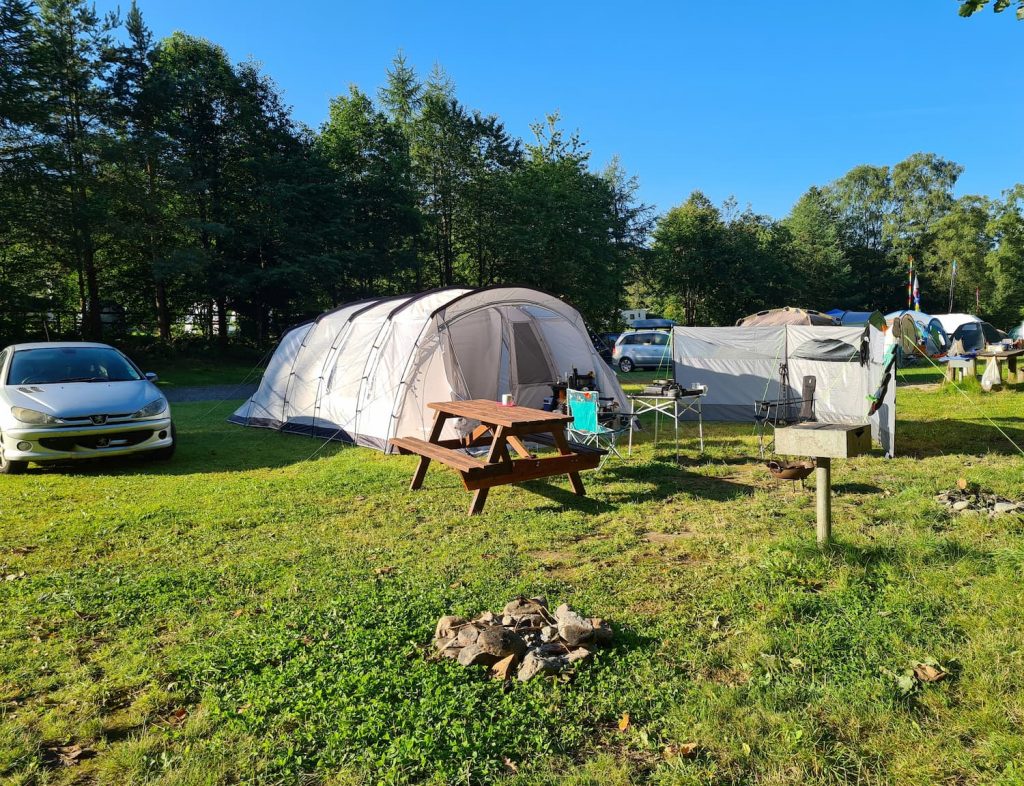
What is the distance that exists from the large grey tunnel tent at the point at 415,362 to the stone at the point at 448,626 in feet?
17.8

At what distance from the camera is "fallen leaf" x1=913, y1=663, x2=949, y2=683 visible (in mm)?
2859

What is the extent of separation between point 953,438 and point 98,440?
11.7m

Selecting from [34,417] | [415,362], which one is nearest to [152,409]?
[34,417]

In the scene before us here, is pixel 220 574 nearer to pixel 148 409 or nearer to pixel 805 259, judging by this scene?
pixel 148 409

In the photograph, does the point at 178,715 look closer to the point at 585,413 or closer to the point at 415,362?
the point at 585,413

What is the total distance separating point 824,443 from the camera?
412 centimetres

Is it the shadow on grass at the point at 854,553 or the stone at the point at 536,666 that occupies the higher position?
the shadow on grass at the point at 854,553

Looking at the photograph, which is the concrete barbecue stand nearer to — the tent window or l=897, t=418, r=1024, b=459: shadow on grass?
l=897, t=418, r=1024, b=459: shadow on grass

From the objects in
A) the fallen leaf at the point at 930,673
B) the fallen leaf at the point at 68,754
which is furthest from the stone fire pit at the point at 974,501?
the fallen leaf at the point at 68,754

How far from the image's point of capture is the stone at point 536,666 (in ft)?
9.69

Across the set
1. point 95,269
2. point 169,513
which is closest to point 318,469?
point 169,513

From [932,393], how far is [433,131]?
23.5 m

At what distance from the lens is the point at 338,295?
87.2 feet

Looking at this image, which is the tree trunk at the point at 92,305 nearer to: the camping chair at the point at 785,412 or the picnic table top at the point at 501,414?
the picnic table top at the point at 501,414
